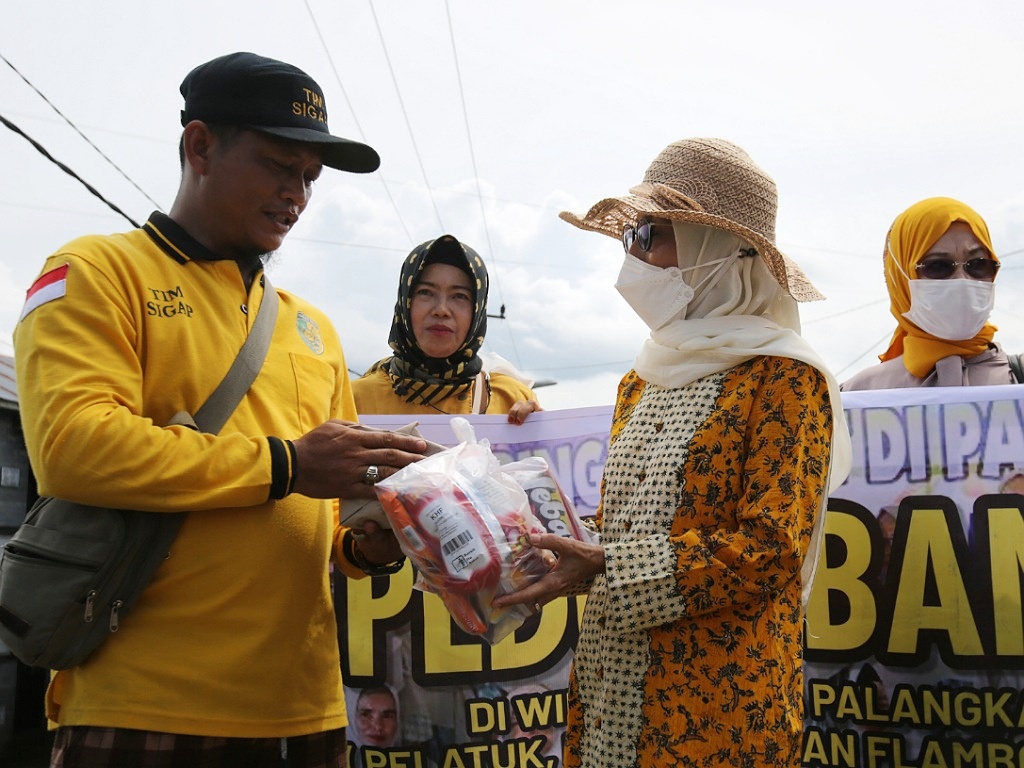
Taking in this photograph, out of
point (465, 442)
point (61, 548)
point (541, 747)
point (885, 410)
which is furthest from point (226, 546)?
point (885, 410)

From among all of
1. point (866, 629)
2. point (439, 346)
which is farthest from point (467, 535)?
point (439, 346)

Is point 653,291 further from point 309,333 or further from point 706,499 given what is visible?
point 309,333

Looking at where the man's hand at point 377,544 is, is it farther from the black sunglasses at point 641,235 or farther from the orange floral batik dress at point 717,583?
the black sunglasses at point 641,235

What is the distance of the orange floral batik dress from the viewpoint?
204cm

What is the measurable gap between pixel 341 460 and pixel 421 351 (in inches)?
82.2

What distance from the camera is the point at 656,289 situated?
2.44 m

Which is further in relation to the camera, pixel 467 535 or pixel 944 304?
pixel 944 304

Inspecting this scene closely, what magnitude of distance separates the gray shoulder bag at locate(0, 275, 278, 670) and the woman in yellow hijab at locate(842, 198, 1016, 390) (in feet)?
9.70

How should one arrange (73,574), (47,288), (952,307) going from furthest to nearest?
1. (952,307)
2. (47,288)
3. (73,574)

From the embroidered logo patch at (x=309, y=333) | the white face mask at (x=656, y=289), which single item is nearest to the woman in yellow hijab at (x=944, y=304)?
the white face mask at (x=656, y=289)

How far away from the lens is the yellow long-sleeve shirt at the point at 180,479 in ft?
6.33

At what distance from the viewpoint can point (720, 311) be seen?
2.35 m

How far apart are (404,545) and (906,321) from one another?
9.11 ft

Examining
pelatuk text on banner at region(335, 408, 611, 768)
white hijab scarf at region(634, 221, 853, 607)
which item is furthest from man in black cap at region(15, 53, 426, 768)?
pelatuk text on banner at region(335, 408, 611, 768)
